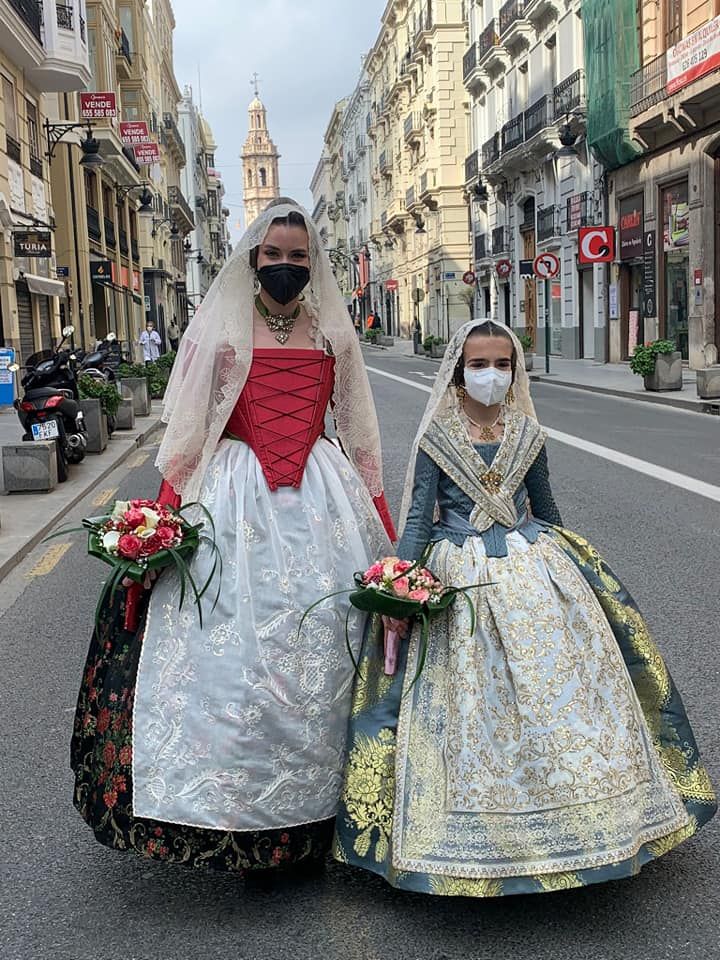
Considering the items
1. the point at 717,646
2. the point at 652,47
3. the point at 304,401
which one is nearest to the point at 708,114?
the point at 652,47

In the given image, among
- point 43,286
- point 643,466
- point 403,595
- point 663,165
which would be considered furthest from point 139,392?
point 403,595

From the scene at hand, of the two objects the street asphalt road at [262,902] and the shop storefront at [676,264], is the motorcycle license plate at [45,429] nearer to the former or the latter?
the street asphalt road at [262,902]

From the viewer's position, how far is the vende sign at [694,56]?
65.9 ft

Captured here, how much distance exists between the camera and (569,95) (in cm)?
3219

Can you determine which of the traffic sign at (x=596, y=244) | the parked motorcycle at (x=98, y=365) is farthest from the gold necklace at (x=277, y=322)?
the traffic sign at (x=596, y=244)

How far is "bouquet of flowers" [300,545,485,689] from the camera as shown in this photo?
2.69m

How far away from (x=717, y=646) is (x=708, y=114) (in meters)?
20.1

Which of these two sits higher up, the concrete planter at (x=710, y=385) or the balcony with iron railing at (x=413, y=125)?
the balcony with iron railing at (x=413, y=125)

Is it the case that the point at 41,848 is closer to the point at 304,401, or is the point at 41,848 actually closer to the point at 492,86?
the point at 304,401

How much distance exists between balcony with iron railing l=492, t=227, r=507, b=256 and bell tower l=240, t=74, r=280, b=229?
124 metres

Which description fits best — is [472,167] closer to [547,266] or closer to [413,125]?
[413,125]

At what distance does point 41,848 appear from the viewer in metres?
3.31

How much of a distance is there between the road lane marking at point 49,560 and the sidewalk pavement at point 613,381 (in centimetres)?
1077

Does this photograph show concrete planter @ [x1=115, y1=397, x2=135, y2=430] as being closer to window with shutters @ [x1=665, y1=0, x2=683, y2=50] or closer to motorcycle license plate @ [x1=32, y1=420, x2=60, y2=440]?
motorcycle license plate @ [x1=32, y1=420, x2=60, y2=440]
